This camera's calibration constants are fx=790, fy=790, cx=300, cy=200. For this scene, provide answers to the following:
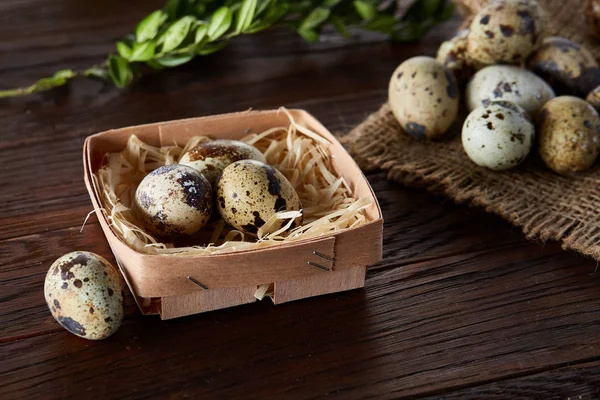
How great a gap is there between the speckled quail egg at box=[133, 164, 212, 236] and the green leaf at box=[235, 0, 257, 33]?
1.71 ft

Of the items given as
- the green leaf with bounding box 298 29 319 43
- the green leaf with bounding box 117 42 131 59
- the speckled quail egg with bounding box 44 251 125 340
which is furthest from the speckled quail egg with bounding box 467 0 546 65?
the speckled quail egg with bounding box 44 251 125 340

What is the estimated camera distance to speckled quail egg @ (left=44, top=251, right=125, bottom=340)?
82 cm

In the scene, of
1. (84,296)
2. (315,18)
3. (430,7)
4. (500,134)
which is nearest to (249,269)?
(84,296)

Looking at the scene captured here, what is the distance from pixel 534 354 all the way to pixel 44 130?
851 mm

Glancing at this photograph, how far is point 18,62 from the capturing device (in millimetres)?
1505

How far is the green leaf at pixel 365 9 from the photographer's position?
1499 millimetres

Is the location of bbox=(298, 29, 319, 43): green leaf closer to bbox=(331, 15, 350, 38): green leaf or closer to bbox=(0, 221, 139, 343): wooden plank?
bbox=(331, 15, 350, 38): green leaf

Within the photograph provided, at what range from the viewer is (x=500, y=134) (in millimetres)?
1098

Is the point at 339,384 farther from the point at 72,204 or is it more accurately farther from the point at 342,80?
the point at 342,80

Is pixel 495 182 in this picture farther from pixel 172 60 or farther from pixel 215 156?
pixel 172 60

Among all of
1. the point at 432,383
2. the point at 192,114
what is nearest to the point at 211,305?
the point at 432,383

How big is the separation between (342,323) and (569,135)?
1.49ft

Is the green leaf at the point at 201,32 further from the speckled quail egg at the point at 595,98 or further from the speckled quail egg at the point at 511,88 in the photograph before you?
the speckled quail egg at the point at 595,98

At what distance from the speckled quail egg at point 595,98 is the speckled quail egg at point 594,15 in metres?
0.37
